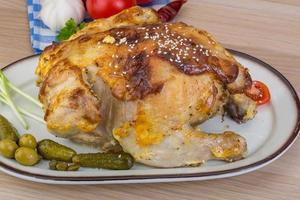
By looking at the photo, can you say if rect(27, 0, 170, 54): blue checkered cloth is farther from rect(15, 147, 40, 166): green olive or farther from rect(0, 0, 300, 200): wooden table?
rect(15, 147, 40, 166): green olive

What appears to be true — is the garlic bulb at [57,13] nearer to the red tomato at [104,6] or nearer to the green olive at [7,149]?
the red tomato at [104,6]

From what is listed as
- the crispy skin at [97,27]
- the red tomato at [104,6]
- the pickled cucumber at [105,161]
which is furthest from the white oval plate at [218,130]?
the red tomato at [104,6]

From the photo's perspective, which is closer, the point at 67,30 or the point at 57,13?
the point at 67,30

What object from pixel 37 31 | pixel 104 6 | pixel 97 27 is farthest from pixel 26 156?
pixel 104 6

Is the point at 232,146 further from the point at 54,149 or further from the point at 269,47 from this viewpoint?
the point at 269,47

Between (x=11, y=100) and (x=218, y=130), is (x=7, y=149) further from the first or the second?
(x=218, y=130)
